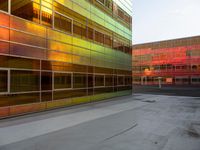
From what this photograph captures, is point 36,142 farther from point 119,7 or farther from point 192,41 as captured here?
point 192,41

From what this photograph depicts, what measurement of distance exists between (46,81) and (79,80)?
4663 mm

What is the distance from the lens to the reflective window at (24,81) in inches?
478

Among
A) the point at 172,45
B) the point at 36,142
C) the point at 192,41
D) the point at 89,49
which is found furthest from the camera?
the point at 172,45

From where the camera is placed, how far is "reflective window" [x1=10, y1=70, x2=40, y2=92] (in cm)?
1214

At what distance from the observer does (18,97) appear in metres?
12.3

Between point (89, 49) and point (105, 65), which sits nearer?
point (89, 49)

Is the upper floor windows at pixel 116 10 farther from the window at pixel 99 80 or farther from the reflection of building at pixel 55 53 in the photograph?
the window at pixel 99 80

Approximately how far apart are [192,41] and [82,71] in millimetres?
59867

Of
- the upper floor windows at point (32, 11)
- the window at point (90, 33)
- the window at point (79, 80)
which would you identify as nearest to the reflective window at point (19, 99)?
the window at point (79, 80)

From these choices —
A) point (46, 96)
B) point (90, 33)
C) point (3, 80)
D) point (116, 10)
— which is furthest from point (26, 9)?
point (116, 10)

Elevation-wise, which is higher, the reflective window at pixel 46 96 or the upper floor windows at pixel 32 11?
the upper floor windows at pixel 32 11

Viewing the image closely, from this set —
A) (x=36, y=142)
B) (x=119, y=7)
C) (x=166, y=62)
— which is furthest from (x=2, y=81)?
(x=166, y=62)

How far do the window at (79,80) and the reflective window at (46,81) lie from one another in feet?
10.9

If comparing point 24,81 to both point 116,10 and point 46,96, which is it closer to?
point 46,96
